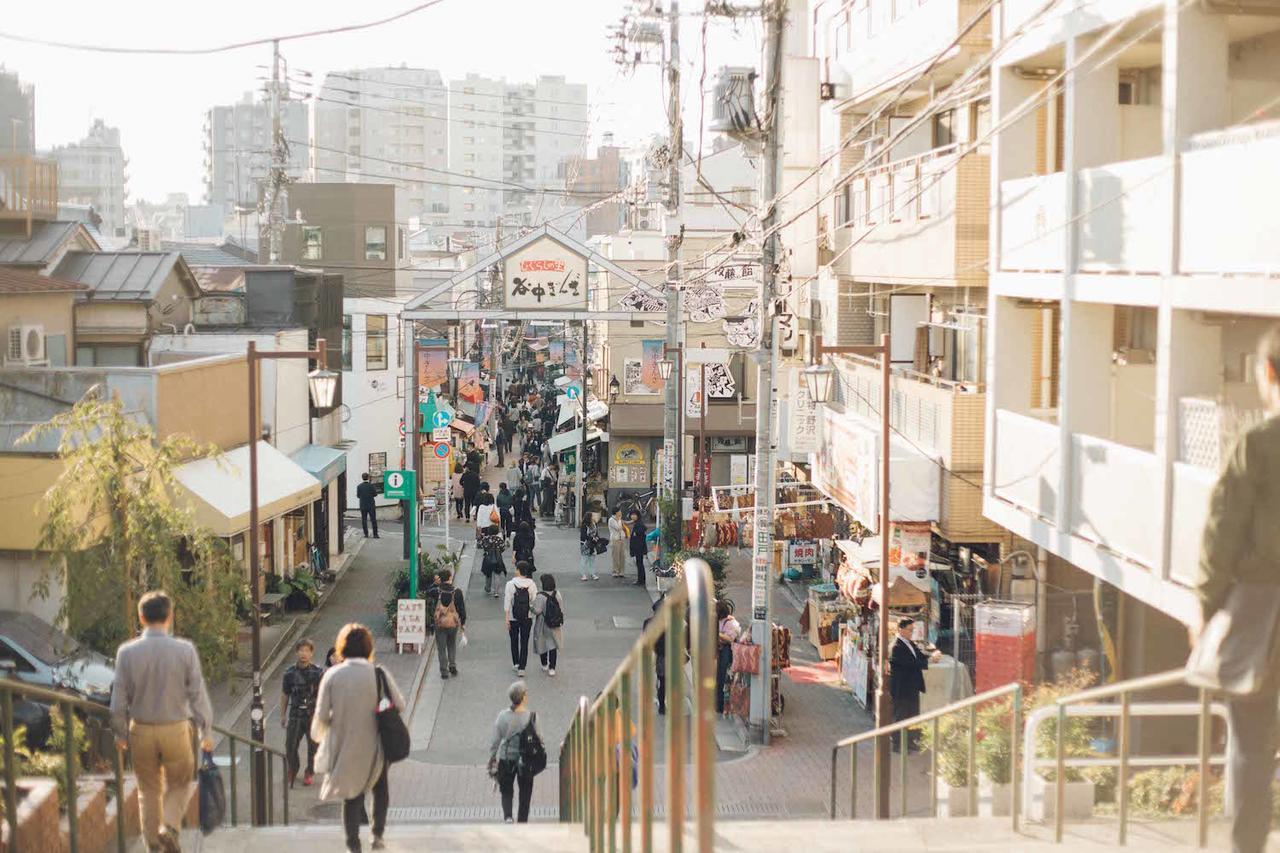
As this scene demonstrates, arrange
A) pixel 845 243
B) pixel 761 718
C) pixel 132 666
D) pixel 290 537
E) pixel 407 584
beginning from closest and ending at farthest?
pixel 132 666 < pixel 761 718 < pixel 845 243 < pixel 407 584 < pixel 290 537

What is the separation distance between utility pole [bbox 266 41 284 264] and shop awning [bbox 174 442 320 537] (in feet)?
75.2

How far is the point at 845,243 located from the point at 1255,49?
1071cm

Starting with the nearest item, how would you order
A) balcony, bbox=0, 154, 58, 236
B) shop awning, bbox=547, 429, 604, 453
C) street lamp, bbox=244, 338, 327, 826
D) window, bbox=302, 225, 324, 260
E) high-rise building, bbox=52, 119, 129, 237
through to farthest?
street lamp, bbox=244, 338, 327, 826, balcony, bbox=0, 154, 58, 236, shop awning, bbox=547, 429, 604, 453, window, bbox=302, 225, 324, 260, high-rise building, bbox=52, 119, 129, 237

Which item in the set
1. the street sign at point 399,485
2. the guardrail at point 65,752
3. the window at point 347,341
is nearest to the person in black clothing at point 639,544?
the street sign at point 399,485

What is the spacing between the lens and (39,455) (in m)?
18.3

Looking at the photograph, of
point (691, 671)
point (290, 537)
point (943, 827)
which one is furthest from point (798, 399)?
point (691, 671)

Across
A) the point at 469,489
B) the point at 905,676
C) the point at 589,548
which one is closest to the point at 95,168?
the point at 469,489

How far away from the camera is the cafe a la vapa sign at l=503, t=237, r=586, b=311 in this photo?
2942 centimetres

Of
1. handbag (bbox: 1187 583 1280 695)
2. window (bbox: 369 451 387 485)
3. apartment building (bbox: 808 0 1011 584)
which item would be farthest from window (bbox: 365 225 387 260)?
handbag (bbox: 1187 583 1280 695)

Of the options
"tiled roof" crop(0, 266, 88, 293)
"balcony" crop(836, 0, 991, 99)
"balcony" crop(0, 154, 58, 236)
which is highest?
"balcony" crop(836, 0, 991, 99)

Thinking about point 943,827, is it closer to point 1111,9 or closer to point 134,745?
point 134,745

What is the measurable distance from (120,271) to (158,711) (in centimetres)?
2172

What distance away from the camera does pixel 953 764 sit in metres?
9.85

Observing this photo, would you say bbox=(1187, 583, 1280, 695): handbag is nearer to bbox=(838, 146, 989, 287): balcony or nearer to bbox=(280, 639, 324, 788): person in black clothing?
bbox=(280, 639, 324, 788): person in black clothing
